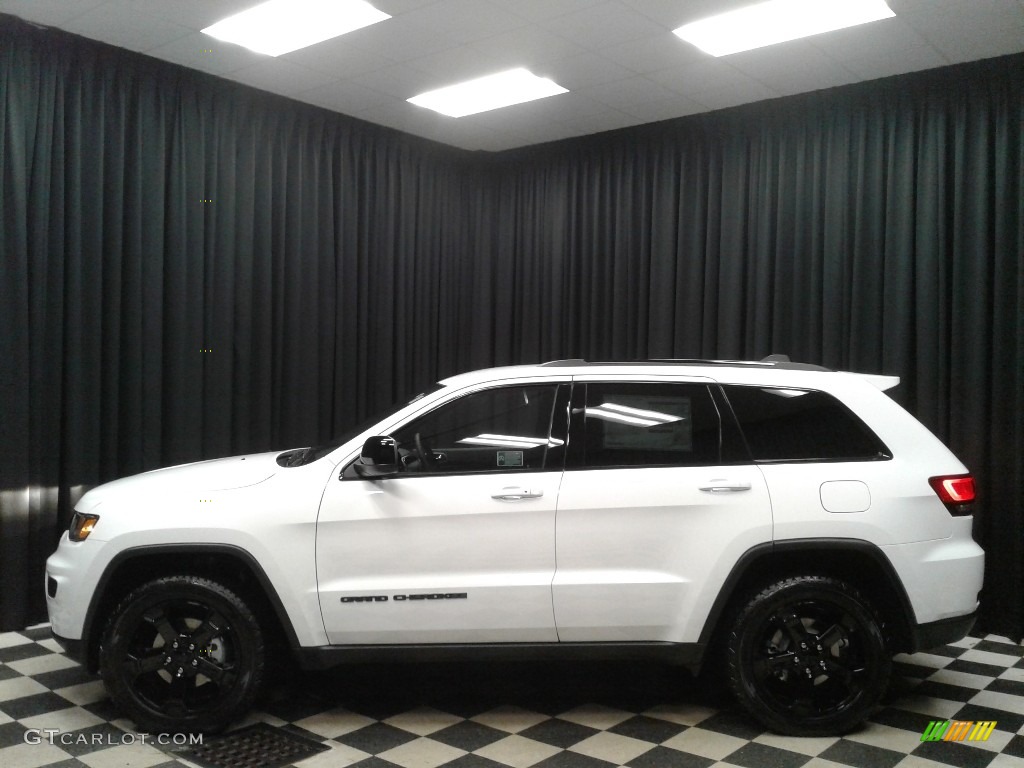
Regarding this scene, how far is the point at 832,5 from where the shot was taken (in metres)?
4.64

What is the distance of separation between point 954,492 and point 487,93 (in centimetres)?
405

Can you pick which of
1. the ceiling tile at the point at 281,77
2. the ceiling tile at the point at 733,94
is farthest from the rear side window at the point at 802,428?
the ceiling tile at the point at 281,77

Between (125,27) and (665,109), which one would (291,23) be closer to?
(125,27)

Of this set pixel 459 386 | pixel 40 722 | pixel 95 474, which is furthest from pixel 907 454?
pixel 95 474

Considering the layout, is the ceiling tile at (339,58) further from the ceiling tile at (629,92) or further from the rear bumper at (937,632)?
the rear bumper at (937,632)

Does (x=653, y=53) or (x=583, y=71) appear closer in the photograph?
(x=653, y=53)

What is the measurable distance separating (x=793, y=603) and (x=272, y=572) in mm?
2022

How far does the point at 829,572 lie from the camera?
3576 mm

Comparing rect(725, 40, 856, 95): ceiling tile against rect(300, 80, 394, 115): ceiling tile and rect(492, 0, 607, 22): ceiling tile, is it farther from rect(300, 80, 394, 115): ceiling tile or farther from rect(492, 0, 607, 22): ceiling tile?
rect(300, 80, 394, 115): ceiling tile

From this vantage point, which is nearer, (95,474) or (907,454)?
(907,454)

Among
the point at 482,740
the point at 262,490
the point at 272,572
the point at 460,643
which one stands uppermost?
the point at 262,490

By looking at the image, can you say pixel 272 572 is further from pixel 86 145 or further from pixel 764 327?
pixel 764 327

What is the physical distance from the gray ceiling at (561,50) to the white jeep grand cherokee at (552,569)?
252 centimetres

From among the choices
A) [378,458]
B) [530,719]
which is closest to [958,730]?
[530,719]
